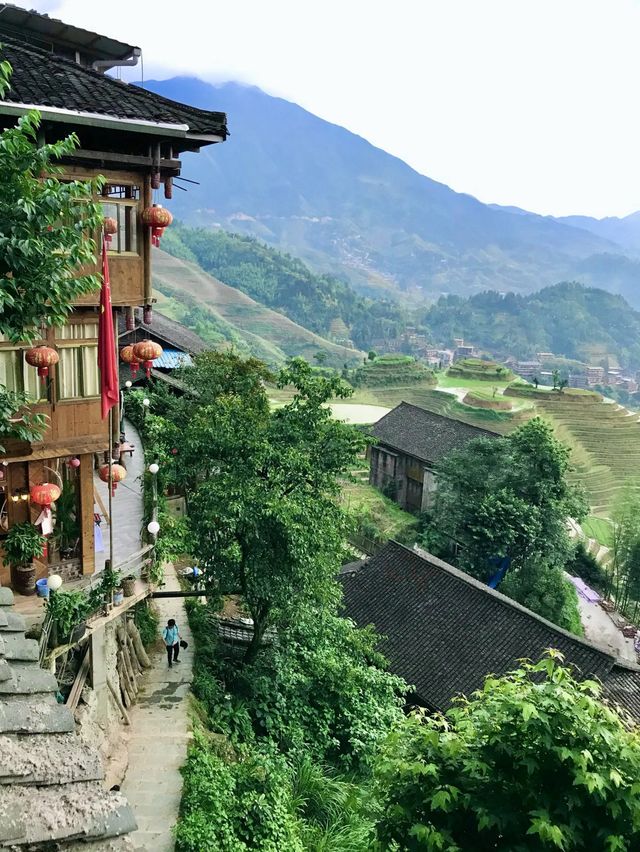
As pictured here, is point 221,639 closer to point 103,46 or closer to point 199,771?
point 199,771

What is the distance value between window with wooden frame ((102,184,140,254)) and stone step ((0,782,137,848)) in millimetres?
9307

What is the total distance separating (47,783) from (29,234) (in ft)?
16.5

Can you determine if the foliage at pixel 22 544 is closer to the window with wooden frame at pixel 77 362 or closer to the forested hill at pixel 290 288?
the window with wooden frame at pixel 77 362

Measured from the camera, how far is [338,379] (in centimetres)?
1388

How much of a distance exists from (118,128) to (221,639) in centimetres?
1099

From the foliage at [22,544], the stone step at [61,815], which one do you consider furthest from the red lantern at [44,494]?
the stone step at [61,815]

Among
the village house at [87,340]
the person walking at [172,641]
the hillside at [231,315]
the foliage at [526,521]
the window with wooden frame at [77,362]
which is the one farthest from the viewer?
the hillside at [231,315]

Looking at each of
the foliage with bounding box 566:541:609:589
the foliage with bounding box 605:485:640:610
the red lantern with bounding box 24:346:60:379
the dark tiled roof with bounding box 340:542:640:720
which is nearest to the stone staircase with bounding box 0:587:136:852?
the red lantern with bounding box 24:346:60:379

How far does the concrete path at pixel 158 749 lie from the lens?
9.89 m

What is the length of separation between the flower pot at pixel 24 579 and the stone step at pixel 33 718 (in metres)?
6.83

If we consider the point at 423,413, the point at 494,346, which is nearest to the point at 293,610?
the point at 423,413

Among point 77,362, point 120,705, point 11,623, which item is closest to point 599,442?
point 120,705

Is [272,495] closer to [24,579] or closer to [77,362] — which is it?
[77,362]

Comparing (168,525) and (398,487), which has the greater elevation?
(168,525)
